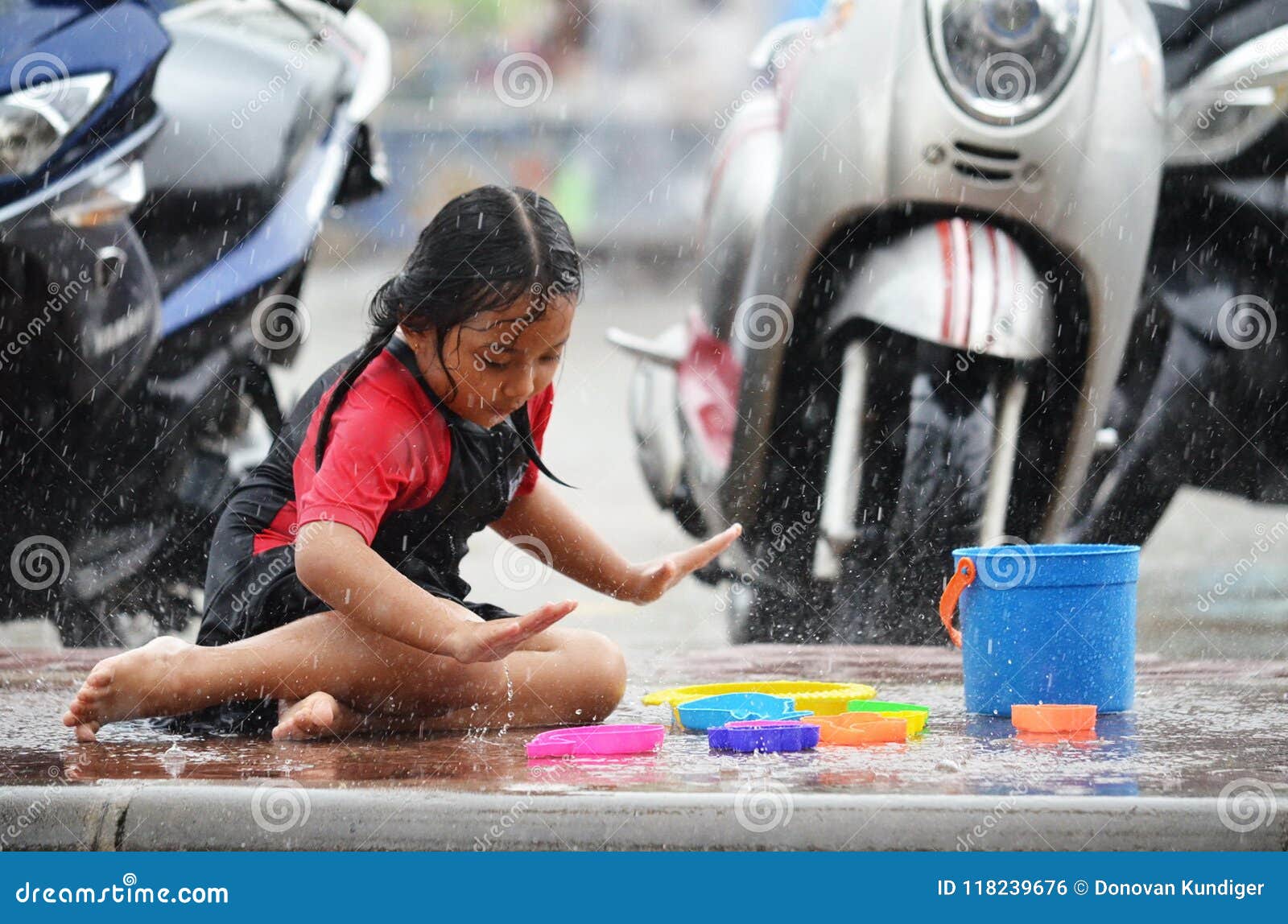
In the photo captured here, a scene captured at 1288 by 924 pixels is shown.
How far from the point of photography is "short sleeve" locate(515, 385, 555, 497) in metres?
2.46

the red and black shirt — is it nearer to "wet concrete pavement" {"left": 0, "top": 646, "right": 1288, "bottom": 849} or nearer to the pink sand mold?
"wet concrete pavement" {"left": 0, "top": 646, "right": 1288, "bottom": 849}

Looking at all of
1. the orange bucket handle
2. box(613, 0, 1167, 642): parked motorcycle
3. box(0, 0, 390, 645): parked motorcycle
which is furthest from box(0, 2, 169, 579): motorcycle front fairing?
the orange bucket handle

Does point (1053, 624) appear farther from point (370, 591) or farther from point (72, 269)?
point (72, 269)

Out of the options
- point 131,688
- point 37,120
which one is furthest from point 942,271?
point 37,120

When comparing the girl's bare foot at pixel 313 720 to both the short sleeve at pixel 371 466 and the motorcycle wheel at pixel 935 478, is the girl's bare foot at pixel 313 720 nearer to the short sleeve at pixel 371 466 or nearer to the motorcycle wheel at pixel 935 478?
the short sleeve at pixel 371 466

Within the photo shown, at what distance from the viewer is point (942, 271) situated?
9.66 feet

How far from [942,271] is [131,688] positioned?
1.60 meters

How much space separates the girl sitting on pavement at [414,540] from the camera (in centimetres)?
212

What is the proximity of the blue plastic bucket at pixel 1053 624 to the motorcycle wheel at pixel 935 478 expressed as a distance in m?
0.49

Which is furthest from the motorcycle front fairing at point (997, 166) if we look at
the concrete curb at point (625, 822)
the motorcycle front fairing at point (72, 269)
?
the concrete curb at point (625, 822)

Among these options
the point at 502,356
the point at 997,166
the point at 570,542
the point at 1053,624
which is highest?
the point at 997,166

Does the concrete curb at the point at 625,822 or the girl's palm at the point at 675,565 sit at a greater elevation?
the girl's palm at the point at 675,565

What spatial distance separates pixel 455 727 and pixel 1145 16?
1.98m

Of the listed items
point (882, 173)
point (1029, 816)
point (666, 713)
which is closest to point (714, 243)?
point (882, 173)
